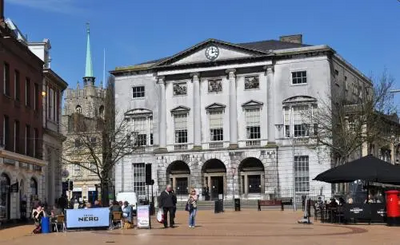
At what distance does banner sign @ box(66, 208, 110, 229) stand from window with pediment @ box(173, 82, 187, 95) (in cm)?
4926

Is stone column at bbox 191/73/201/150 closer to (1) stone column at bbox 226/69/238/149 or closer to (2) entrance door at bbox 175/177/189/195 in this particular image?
(1) stone column at bbox 226/69/238/149

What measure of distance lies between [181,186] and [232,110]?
413 inches

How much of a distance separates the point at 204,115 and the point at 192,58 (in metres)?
6.62

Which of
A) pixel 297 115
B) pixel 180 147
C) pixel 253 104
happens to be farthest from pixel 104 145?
pixel 297 115

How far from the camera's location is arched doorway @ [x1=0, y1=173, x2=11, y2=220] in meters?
36.1

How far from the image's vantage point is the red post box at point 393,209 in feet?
90.7

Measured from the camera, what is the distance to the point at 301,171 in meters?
70.9

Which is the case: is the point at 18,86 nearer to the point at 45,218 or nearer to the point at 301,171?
the point at 45,218

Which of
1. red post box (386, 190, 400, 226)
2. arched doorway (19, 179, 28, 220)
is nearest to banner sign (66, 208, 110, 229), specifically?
red post box (386, 190, 400, 226)

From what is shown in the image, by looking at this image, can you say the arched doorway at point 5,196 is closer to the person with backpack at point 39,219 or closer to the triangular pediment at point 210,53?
the person with backpack at point 39,219

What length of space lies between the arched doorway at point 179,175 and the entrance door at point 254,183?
7.50 m

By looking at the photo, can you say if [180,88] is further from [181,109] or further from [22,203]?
[22,203]

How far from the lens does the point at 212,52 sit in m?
75.7

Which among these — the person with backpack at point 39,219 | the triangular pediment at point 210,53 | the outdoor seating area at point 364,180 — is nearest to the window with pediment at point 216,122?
Result: the triangular pediment at point 210,53
